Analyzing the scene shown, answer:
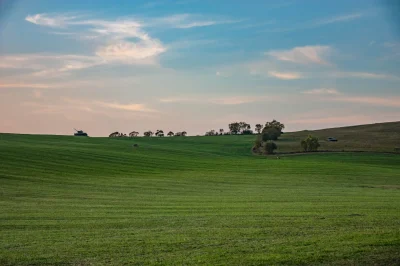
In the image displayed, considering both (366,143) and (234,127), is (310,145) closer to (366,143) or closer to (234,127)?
(366,143)

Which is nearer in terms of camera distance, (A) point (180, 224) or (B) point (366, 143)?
(A) point (180, 224)

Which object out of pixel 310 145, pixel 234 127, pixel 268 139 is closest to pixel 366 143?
pixel 310 145

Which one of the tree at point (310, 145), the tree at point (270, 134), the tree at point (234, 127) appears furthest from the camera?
the tree at point (234, 127)

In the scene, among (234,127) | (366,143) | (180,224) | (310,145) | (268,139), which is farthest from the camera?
(234,127)

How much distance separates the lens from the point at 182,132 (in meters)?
160

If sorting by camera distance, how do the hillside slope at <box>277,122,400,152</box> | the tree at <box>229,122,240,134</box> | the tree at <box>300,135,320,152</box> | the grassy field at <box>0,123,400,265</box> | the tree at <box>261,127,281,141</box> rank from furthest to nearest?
1. the tree at <box>229,122,240,134</box>
2. the tree at <box>261,127,281,141</box>
3. the tree at <box>300,135,320,152</box>
4. the hillside slope at <box>277,122,400,152</box>
5. the grassy field at <box>0,123,400,265</box>

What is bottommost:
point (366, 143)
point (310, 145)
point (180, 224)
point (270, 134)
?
point (180, 224)

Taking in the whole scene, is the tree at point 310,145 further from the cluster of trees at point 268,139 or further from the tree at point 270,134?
the tree at point 270,134

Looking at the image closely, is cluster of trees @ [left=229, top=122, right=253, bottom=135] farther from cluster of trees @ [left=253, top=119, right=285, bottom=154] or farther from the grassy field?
the grassy field

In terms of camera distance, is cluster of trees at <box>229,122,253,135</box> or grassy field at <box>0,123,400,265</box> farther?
cluster of trees at <box>229,122,253,135</box>

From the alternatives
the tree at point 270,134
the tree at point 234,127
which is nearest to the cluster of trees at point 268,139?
the tree at point 270,134

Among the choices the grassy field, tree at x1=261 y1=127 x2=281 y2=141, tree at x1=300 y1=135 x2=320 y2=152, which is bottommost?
the grassy field

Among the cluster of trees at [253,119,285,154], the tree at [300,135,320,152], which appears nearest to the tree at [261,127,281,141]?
the cluster of trees at [253,119,285,154]

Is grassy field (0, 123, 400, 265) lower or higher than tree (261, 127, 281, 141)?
lower
